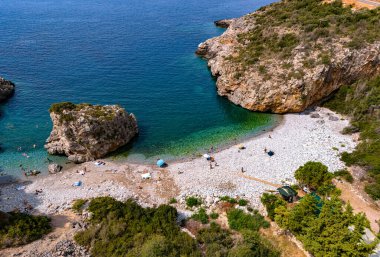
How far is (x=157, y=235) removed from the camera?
890 inches

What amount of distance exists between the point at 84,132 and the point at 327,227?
31410 millimetres

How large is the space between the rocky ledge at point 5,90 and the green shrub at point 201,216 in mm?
47162

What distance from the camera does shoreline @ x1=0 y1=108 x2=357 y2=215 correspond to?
1185 inches

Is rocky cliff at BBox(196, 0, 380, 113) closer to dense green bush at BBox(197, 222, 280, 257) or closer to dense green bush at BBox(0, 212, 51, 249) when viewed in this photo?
dense green bush at BBox(197, 222, 280, 257)

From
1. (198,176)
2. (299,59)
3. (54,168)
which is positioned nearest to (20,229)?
(54,168)

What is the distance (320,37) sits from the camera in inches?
1934

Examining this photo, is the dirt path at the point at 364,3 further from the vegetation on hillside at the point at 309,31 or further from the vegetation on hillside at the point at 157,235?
the vegetation on hillside at the point at 157,235

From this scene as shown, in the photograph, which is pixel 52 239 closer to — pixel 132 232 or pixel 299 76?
pixel 132 232

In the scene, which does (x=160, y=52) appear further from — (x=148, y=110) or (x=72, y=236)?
(x=72, y=236)

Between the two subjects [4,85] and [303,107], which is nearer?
[303,107]

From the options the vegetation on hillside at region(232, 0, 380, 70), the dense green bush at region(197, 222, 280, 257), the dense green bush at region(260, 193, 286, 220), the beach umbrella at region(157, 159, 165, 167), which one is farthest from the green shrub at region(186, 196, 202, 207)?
the vegetation on hillside at region(232, 0, 380, 70)

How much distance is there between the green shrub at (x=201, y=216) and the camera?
26.4 meters

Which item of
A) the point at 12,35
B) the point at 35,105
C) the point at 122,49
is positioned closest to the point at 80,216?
the point at 35,105

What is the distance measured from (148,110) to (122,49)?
→ 33.5 meters
